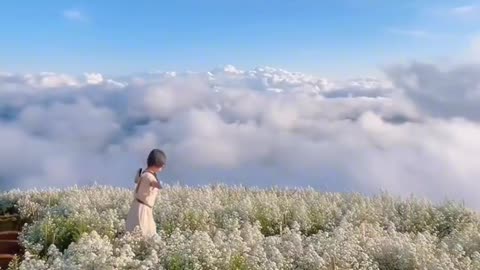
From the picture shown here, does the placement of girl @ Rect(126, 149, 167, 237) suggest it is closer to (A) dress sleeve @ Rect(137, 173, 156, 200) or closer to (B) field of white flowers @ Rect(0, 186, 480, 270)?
(A) dress sleeve @ Rect(137, 173, 156, 200)

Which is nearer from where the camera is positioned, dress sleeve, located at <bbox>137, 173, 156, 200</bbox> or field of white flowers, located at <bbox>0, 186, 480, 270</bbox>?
field of white flowers, located at <bbox>0, 186, 480, 270</bbox>

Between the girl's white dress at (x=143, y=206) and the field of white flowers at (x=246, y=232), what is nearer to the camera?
the field of white flowers at (x=246, y=232)

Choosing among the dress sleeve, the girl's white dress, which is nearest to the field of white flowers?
the girl's white dress

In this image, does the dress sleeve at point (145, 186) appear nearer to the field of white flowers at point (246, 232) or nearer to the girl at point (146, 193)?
the girl at point (146, 193)

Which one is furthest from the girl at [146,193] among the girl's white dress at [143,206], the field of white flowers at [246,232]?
the field of white flowers at [246,232]

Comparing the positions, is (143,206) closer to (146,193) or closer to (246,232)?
(146,193)
